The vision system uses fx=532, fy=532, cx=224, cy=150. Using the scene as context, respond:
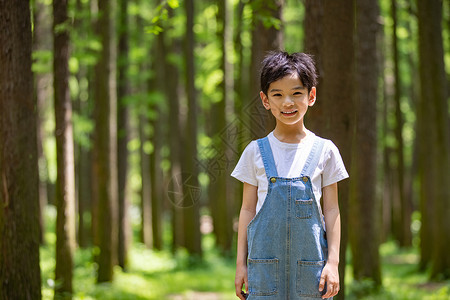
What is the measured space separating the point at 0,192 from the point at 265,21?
11.8 feet

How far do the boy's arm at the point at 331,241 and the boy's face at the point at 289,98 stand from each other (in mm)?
487

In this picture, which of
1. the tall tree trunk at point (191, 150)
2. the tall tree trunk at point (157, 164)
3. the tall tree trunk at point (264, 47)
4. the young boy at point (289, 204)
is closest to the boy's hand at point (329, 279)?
the young boy at point (289, 204)

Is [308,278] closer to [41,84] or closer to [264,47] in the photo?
[264,47]

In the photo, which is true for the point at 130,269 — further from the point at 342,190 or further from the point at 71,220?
the point at 342,190

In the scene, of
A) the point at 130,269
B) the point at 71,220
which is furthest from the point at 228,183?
the point at 71,220

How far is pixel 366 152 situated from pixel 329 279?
25.0 feet

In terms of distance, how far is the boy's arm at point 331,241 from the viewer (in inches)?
122

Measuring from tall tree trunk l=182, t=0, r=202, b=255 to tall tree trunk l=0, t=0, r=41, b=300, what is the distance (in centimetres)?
844

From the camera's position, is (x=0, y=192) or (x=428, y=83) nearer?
(x=0, y=192)

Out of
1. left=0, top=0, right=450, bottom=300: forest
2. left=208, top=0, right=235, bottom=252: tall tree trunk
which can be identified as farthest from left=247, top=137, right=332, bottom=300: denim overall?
left=208, top=0, right=235, bottom=252: tall tree trunk

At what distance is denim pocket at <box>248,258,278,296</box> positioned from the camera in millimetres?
3119

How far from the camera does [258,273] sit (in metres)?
3.14

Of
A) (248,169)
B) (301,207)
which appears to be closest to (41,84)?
(248,169)

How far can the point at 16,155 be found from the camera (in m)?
5.30
